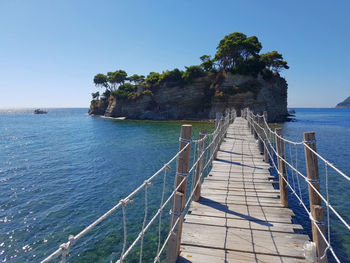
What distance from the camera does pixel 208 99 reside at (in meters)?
48.1

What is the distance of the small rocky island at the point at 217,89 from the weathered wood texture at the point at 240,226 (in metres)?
40.3

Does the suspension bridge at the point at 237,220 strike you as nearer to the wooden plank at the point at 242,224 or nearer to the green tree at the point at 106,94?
the wooden plank at the point at 242,224

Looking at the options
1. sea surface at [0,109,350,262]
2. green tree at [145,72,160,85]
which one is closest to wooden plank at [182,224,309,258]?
sea surface at [0,109,350,262]

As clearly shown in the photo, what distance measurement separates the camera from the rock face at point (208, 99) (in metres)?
43.4

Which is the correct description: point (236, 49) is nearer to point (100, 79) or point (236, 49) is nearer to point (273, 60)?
point (273, 60)

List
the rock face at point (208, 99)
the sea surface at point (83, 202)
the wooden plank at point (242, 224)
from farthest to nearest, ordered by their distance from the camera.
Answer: the rock face at point (208, 99) → the sea surface at point (83, 202) → the wooden plank at point (242, 224)

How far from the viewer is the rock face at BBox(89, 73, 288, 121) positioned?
143 ft

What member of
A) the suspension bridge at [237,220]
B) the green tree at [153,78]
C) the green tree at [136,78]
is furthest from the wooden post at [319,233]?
the green tree at [136,78]

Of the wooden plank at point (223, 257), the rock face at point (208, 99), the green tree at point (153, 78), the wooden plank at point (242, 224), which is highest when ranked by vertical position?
the green tree at point (153, 78)

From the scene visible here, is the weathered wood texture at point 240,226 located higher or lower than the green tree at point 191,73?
lower

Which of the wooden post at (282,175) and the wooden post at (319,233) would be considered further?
the wooden post at (282,175)

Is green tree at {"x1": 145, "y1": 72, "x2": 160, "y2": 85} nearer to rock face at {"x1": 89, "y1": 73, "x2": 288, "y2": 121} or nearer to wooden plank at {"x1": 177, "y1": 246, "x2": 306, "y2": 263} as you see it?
rock face at {"x1": 89, "y1": 73, "x2": 288, "y2": 121}

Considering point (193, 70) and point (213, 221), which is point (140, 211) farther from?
point (193, 70)

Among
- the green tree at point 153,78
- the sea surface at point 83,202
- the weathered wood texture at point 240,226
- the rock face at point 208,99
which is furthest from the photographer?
the green tree at point 153,78
